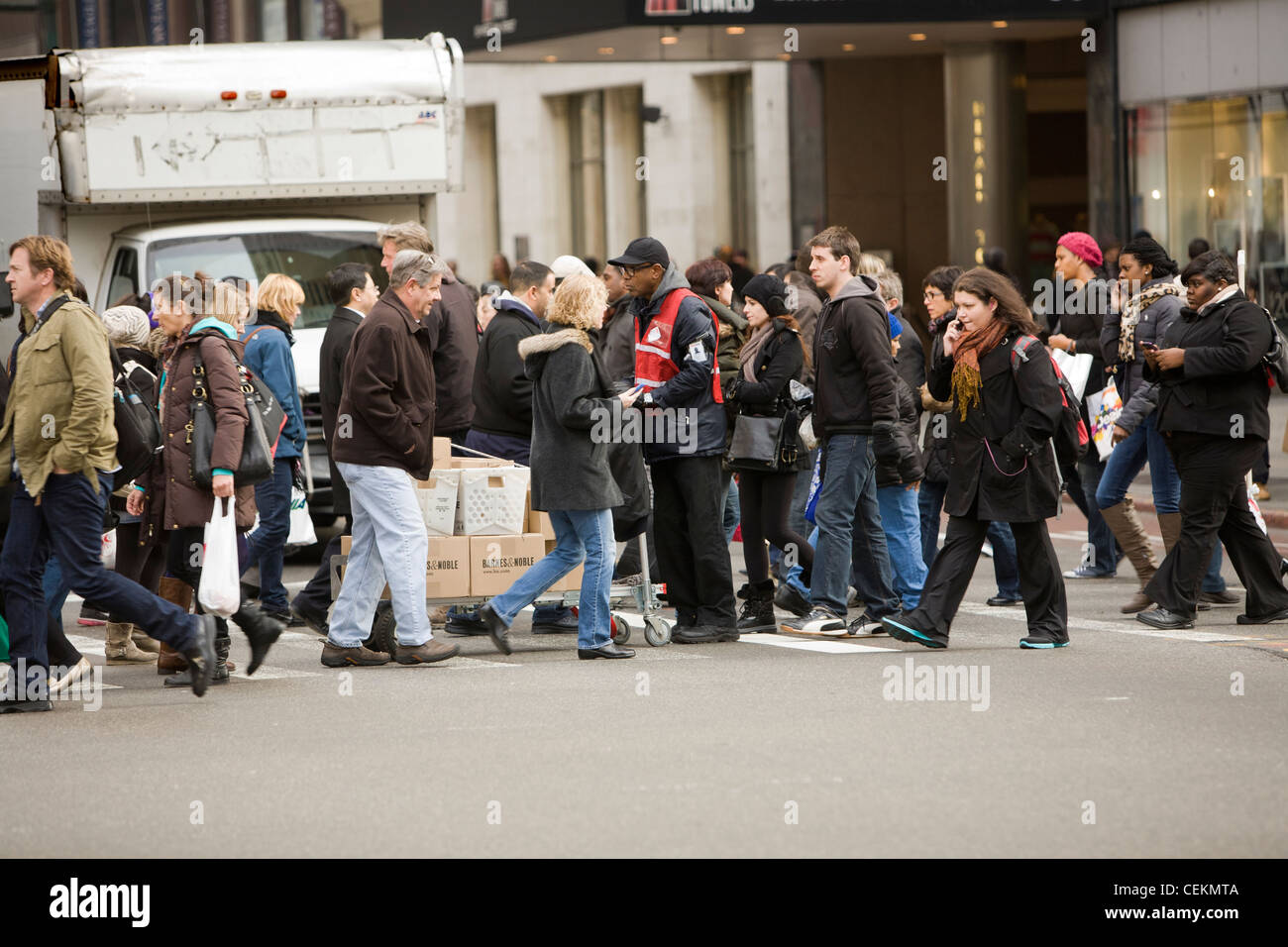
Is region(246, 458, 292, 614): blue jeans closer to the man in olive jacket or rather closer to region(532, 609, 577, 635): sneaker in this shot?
region(532, 609, 577, 635): sneaker

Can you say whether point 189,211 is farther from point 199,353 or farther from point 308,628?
point 199,353

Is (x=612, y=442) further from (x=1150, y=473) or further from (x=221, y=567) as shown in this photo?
(x=1150, y=473)

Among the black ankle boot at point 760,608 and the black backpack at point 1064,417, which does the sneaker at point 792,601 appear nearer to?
the black ankle boot at point 760,608

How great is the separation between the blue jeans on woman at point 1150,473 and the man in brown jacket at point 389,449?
4360 mm

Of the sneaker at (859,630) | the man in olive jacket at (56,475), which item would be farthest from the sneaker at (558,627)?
the man in olive jacket at (56,475)

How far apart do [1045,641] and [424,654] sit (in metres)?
2.97

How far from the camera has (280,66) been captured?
14148 millimetres

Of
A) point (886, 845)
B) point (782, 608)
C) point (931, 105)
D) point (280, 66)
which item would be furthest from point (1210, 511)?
point (931, 105)

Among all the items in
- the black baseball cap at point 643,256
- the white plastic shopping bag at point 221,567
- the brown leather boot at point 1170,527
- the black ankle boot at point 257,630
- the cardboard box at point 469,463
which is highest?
the black baseball cap at point 643,256

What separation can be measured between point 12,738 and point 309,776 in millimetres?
1590

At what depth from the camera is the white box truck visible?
13617 millimetres

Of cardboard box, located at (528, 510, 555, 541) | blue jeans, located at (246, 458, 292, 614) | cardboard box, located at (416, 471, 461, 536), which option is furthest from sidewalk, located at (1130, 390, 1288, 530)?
blue jeans, located at (246, 458, 292, 614)

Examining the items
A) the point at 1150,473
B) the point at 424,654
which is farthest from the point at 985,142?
the point at 424,654

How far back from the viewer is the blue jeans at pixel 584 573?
9344 millimetres
